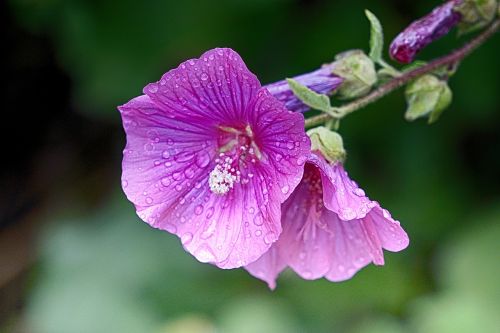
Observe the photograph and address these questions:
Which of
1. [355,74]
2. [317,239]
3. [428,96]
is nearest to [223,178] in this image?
[317,239]

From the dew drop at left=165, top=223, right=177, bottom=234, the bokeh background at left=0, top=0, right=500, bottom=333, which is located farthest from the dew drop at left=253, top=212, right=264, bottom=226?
the bokeh background at left=0, top=0, right=500, bottom=333

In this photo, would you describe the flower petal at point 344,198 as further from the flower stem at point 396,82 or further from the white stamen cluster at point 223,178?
the white stamen cluster at point 223,178

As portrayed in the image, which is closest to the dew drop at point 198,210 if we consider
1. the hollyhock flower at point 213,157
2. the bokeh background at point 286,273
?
the hollyhock flower at point 213,157

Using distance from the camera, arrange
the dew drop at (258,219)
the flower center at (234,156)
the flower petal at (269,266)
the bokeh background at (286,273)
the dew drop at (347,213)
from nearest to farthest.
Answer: the dew drop at (347,213), the dew drop at (258,219), the flower center at (234,156), the flower petal at (269,266), the bokeh background at (286,273)

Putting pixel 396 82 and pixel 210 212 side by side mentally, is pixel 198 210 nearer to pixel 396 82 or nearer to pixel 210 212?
pixel 210 212

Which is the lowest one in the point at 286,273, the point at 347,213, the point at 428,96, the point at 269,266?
the point at 286,273

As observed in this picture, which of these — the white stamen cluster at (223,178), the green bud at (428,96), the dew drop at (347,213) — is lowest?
the dew drop at (347,213)
